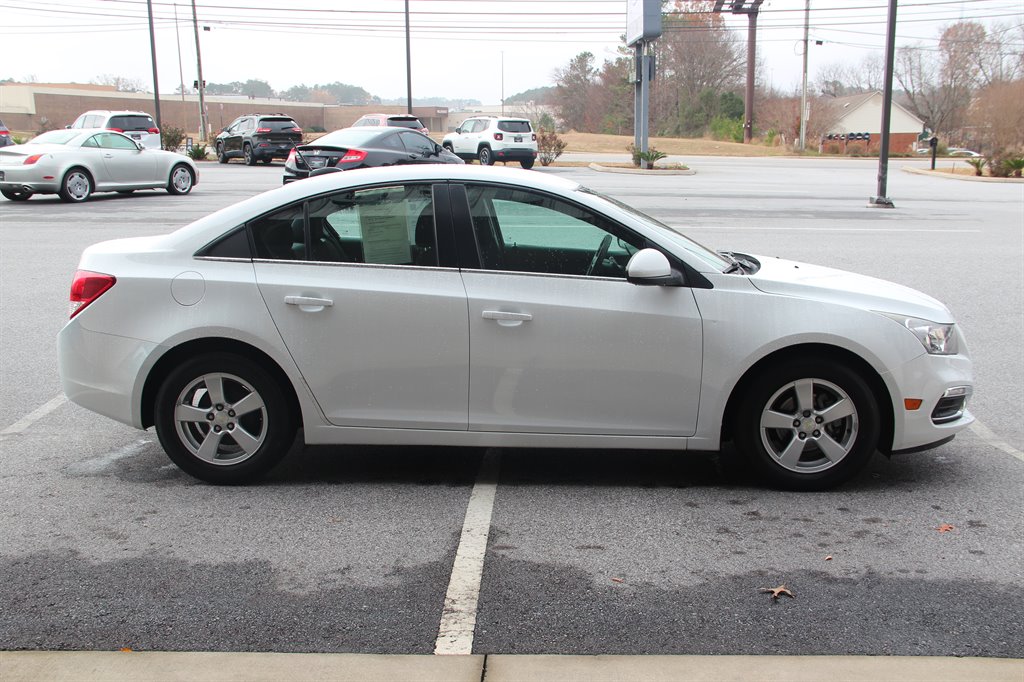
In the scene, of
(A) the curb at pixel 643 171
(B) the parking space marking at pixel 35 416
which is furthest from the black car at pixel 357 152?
(B) the parking space marking at pixel 35 416

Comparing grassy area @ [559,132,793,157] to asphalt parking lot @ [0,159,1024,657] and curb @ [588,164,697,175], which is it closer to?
curb @ [588,164,697,175]

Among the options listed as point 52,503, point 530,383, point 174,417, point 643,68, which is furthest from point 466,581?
point 643,68

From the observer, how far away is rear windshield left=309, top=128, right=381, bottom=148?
21.1m

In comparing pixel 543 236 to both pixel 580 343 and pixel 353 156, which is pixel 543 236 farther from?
pixel 353 156

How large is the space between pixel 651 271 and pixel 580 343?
481 millimetres

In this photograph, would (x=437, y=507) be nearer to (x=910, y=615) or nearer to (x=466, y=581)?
(x=466, y=581)

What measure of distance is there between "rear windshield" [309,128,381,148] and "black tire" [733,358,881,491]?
1739 cm

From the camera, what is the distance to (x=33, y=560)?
159 inches

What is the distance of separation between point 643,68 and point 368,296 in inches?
1286

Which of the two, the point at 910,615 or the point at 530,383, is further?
the point at 530,383

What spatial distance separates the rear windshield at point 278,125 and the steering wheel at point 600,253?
33099mm

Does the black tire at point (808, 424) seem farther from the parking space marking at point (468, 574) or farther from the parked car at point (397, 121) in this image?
the parked car at point (397, 121)

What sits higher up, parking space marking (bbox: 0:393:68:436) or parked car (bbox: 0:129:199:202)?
parked car (bbox: 0:129:199:202)

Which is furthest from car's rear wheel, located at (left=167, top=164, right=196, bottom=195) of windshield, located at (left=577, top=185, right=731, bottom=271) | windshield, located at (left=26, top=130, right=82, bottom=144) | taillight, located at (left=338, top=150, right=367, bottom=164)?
windshield, located at (left=577, top=185, right=731, bottom=271)
